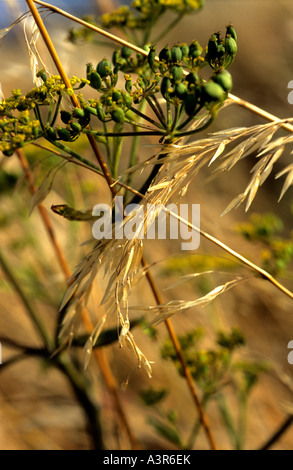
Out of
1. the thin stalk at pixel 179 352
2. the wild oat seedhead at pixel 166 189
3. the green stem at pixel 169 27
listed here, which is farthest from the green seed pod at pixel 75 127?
the green stem at pixel 169 27

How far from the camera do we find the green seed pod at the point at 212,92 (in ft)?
2.21

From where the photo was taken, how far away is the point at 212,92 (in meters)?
0.67

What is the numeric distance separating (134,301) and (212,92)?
5.57 ft

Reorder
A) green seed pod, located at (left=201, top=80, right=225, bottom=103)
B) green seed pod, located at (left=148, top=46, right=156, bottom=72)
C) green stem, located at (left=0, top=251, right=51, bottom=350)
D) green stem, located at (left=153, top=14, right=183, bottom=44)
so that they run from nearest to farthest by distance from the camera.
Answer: green seed pod, located at (left=201, top=80, right=225, bottom=103)
green seed pod, located at (left=148, top=46, right=156, bottom=72)
green stem, located at (left=153, top=14, right=183, bottom=44)
green stem, located at (left=0, top=251, right=51, bottom=350)

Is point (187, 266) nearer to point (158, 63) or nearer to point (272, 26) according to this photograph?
point (158, 63)

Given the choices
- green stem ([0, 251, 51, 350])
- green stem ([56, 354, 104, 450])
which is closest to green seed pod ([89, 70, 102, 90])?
green stem ([0, 251, 51, 350])

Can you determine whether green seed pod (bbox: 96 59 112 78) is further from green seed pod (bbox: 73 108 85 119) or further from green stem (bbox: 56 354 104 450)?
green stem (bbox: 56 354 104 450)

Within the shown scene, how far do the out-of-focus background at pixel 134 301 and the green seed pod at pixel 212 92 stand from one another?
1.34 ft

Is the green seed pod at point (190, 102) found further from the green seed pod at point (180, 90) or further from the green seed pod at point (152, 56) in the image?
the green seed pod at point (152, 56)

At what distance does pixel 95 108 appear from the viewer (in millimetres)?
762

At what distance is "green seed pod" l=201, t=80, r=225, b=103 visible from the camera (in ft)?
2.21

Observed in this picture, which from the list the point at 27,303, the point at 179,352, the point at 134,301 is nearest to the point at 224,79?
the point at 179,352

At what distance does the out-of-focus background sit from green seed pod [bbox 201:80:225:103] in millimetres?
409
